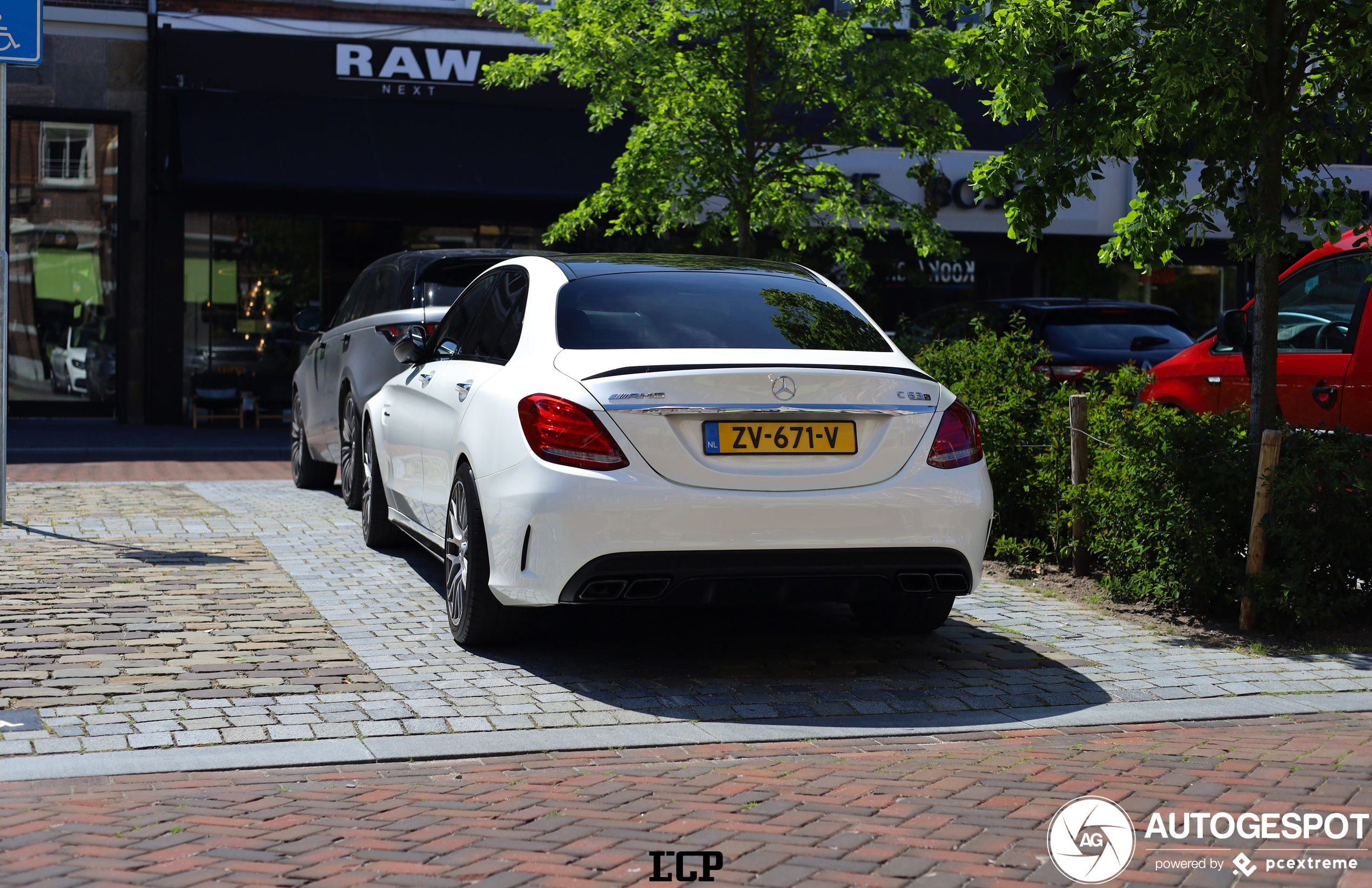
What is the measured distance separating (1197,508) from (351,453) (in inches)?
209

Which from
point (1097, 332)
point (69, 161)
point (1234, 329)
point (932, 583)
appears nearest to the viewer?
point (932, 583)

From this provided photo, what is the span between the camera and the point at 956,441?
18.7 feet

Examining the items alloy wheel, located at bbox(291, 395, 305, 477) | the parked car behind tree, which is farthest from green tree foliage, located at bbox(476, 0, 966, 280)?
alloy wheel, located at bbox(291, 395, 305, 477)

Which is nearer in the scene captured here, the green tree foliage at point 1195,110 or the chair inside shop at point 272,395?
the green tree foliage at point 1195,110

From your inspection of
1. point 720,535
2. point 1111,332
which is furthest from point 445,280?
point 1111,332

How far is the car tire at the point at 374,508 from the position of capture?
831cm

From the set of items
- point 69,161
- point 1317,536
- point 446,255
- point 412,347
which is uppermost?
point 69,161

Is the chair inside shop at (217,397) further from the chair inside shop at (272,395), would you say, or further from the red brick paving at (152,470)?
the red brick paving at (152,470)

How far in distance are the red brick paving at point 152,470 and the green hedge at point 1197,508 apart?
24.5 feet

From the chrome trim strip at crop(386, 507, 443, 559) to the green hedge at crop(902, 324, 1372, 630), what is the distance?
3152 millimetres

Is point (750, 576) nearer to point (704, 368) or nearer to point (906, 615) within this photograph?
point (704, 368)

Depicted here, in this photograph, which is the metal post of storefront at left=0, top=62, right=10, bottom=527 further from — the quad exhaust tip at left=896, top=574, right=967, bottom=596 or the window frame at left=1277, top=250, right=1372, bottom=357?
the window frame at left=1277, top=250, right=1372, bottom=357

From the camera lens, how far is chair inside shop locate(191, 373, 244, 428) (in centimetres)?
1997

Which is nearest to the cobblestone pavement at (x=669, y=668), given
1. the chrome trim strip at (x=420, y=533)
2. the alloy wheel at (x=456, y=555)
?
the alloy wheel at (x=456, y=555)
